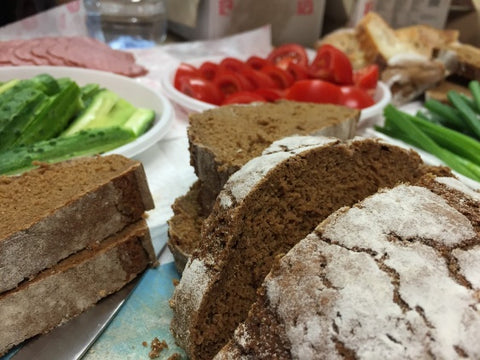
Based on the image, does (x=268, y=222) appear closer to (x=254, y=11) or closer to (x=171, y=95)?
(x=171, y=95)

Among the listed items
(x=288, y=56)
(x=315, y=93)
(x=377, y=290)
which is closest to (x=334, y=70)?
(x=315, y=93)

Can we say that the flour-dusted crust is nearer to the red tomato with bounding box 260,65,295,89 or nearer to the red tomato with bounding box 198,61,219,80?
the red tomato with bounding box 260,65,295,89

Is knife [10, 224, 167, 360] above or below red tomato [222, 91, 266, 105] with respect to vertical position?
below

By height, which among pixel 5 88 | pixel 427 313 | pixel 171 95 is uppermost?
pixel 427 313

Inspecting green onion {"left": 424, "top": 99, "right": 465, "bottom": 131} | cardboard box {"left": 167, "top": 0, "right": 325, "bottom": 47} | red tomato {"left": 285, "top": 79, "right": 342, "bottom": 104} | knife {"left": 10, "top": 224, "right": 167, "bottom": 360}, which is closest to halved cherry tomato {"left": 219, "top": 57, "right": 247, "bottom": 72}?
red tomato {"left": 285, "top": 79, "right": 342, "bottom": 104}

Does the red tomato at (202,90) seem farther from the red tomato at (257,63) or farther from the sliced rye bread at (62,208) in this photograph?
the sliced rye bread at (62,208)

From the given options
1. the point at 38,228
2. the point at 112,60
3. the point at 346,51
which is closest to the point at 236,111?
the point at 38,228
